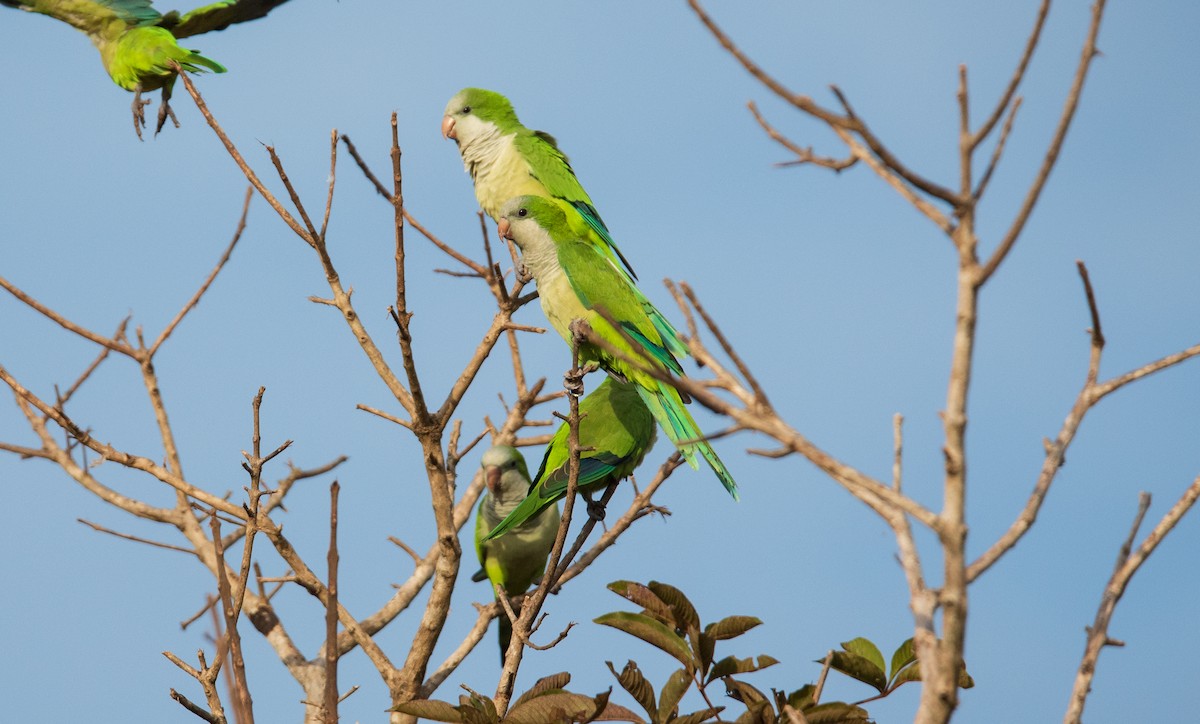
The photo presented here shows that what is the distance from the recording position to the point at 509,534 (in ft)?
18.7

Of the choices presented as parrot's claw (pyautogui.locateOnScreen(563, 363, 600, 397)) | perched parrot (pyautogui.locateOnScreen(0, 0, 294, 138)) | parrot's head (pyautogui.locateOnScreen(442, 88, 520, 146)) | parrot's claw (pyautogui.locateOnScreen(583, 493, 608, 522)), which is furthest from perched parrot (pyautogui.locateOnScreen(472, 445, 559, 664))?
perched parrot (pyautogui.locateOnScreen(0, 0, 294, 138))

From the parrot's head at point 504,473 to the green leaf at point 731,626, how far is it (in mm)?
3240

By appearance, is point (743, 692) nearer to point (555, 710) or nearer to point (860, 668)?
point (860, 668)

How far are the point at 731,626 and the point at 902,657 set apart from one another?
0.41 metres

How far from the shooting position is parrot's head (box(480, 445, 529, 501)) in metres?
5.73

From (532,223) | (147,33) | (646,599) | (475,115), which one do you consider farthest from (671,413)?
(147,33)

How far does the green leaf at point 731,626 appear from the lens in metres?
2.57

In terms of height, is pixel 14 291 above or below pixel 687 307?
above

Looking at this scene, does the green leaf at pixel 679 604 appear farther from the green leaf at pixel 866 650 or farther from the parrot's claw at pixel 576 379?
the parrot's claw at pixel 576 379

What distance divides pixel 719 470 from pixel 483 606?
1170mm

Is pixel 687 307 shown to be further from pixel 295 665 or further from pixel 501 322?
pixel 295 665

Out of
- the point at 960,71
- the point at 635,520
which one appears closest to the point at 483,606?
the point at 635,520

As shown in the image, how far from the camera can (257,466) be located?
10.6 ft

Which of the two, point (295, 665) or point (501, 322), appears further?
point (295, 665)
